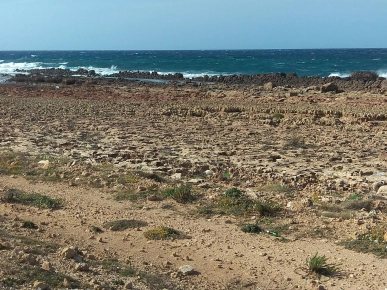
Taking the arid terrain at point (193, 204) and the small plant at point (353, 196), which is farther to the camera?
the small plant at point (353, 196)

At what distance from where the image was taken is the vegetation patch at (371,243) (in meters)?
6.61

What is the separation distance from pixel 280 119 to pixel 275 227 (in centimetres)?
1101

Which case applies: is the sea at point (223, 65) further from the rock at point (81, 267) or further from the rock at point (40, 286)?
the rock at point (40, 286)

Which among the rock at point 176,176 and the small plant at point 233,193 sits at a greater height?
the small plant at point 233,193

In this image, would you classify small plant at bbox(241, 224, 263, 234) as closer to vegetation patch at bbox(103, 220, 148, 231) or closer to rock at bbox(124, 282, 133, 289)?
vegetation patch at bbox(103, 220, 148, 231)

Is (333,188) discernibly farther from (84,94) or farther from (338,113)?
(84,94)

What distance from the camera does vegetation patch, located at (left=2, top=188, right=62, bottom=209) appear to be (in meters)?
8.34

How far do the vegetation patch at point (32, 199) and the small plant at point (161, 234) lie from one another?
2046 mm

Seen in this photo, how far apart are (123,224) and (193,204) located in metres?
1.47

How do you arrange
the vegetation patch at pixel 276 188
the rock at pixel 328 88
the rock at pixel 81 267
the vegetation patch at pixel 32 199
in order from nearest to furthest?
the rock at pixel 81 267 < the vegetation patch at pixel 32 199 < the vegetation patch at pixel 276 188 < the rock at pixel 328 88

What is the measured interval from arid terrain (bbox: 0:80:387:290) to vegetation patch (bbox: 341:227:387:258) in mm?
25

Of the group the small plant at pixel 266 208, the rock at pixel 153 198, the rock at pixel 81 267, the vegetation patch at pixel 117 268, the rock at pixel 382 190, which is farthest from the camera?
the rock at pixel 382 190

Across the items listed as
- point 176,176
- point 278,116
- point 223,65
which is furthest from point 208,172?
point 223,65

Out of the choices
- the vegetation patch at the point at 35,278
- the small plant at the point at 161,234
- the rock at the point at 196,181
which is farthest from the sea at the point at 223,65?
the vegetation patch at the point at 35,278
